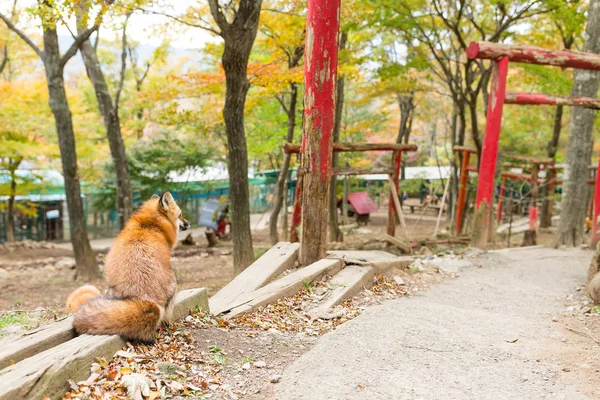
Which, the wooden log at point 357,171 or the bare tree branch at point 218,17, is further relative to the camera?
the wooden log at point 357,171

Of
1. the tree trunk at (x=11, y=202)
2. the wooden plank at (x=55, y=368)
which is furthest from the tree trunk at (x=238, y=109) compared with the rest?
the tree trunk at (x=11, y=202)

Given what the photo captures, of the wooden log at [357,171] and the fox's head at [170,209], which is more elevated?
the wooden log at [357,171]

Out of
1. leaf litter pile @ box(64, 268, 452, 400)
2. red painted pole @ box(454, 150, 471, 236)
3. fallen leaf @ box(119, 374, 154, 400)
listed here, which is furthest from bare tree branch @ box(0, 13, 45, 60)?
red painted pole @ box(454, 150, 471, 236)

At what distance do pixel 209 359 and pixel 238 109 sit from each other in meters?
5.79

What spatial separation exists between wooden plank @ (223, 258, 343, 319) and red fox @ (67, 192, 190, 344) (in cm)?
97

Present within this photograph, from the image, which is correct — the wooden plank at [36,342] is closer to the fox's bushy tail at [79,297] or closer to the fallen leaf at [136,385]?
the fallen leaf at [136,385]

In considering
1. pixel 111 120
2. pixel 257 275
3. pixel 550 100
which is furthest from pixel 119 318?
pixel 111 120

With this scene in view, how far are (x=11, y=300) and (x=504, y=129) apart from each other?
820 inches

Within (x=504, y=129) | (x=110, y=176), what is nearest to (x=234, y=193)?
(x=110, y=176)

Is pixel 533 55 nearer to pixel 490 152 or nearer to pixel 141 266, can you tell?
pixel 490 152

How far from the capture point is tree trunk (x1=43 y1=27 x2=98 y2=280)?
11.2 metres

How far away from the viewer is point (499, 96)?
28.5 feet

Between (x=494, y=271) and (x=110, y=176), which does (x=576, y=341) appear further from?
(x=110, y=176)

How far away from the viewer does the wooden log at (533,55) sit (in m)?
8.37
